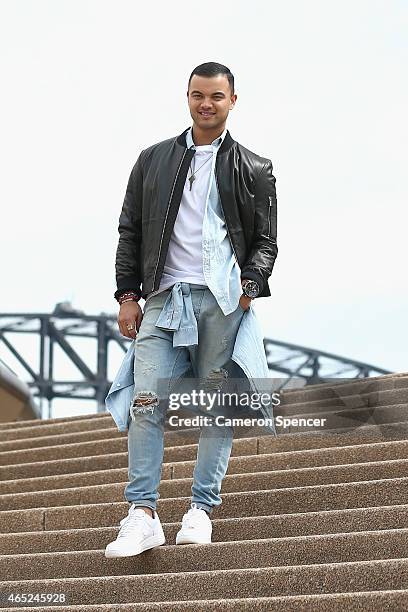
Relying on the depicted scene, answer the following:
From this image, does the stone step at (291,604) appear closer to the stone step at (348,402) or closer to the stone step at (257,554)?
the stone step at (257,554)

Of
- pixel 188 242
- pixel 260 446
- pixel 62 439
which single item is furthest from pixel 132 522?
pixel 62 439

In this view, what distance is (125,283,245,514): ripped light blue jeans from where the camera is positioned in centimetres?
459

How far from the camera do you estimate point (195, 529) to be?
4785 mm

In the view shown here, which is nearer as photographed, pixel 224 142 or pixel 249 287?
pixel 249 287

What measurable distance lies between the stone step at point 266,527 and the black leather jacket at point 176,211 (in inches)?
35.5

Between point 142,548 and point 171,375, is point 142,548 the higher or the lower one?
the lower one

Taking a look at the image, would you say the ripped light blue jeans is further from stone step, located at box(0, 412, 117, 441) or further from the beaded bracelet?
stone step, located at box(0, 412, 117, 441)

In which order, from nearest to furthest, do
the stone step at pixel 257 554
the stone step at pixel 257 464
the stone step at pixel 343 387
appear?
the stone step at pixel 257 554 → the stone step at pixel 257 464 → the stone step at pixel 343 387

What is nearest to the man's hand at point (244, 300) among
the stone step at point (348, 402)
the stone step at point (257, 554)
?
the stone step at point (257, 554)

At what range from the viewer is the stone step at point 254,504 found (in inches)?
206

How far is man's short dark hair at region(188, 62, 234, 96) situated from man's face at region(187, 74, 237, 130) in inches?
0.6

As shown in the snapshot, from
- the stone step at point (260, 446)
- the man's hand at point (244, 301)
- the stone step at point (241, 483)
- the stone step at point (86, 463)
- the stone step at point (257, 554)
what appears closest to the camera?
the stone step at point (257, 554)

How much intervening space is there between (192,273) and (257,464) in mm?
1903

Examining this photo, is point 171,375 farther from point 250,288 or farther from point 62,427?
point 62,427
